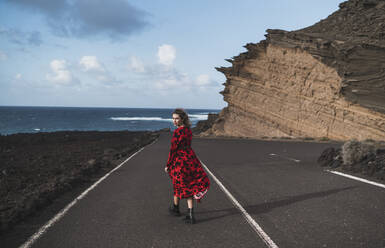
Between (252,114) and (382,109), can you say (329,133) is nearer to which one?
(382,109)

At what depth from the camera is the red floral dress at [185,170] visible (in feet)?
17.3

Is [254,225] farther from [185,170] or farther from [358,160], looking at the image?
[358,160]

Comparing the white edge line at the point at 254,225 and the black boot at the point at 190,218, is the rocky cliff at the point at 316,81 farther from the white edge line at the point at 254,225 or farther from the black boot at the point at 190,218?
the black boot at the point at 190,218

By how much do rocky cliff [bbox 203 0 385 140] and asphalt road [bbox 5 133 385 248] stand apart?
1801 cm

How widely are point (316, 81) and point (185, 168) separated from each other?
25.7 m

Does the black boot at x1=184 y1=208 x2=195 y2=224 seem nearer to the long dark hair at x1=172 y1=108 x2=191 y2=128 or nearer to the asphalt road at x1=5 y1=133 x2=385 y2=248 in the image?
the asphalt road at x1=5 y1=133 x2=385 y2=248

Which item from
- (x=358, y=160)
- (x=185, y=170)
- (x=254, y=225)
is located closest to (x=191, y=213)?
(x=185, y=170)

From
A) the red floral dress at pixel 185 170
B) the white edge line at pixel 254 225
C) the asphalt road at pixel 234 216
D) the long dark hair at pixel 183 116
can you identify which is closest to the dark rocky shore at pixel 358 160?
the asphalt road at pixel 234 216

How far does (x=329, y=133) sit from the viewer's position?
26.2 metres

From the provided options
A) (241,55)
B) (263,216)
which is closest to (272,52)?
(241,55)

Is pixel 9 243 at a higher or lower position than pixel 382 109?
lower

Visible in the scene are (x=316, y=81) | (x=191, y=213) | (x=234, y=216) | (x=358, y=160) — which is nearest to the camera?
(x=191, y=213)

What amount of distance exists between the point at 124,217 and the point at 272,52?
98.1 feet

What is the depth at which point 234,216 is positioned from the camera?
5.59 metres
